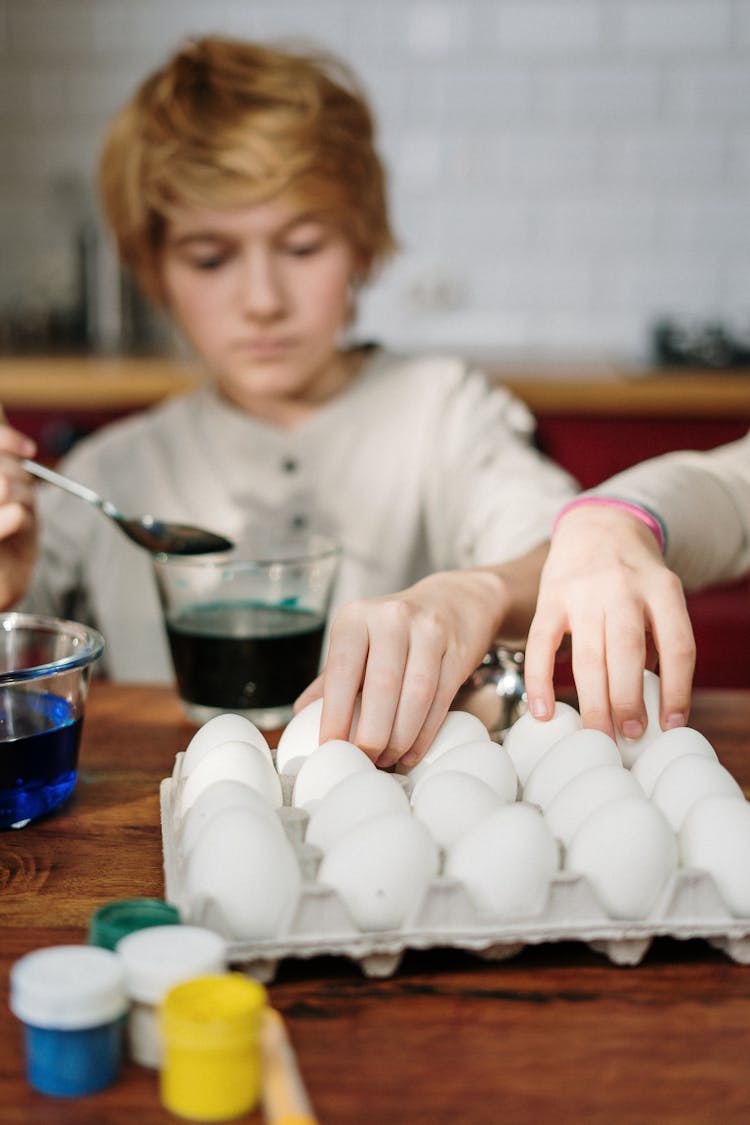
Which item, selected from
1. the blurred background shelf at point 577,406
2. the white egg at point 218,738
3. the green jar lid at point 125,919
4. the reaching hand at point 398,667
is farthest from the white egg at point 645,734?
the blurred background shelf at point 577,406

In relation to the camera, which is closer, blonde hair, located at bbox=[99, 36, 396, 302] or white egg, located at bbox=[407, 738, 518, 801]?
white egg, located at bbox=[407, 738, 518, 801]

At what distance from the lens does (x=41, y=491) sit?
1.76m

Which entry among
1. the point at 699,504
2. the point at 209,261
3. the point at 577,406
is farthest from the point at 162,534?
the point at 577,406

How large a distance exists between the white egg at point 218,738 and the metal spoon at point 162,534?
348mm

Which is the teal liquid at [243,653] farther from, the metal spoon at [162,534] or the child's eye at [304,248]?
the child's eye at [304,248]

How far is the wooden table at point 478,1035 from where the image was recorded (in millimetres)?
490

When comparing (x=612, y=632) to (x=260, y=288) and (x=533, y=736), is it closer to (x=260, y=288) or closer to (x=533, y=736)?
(x=533, y=736)

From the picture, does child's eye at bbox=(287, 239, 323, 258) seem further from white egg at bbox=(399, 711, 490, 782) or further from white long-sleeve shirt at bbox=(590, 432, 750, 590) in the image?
white egg at bbox=(399, 711, 490, 782)

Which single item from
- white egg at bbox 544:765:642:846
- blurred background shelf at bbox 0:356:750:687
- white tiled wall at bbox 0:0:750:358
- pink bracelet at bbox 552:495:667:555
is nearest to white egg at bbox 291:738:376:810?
white egg at bbox 544:765:642:846

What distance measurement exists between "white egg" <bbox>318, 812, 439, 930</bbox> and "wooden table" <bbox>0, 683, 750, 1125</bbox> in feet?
0.12

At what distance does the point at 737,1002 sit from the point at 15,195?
3.19 meters

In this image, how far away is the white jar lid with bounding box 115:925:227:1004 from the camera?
1.67 ft

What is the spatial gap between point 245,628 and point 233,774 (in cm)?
33

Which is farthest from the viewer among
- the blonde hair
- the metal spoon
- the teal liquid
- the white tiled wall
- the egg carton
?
the white tiled wall
